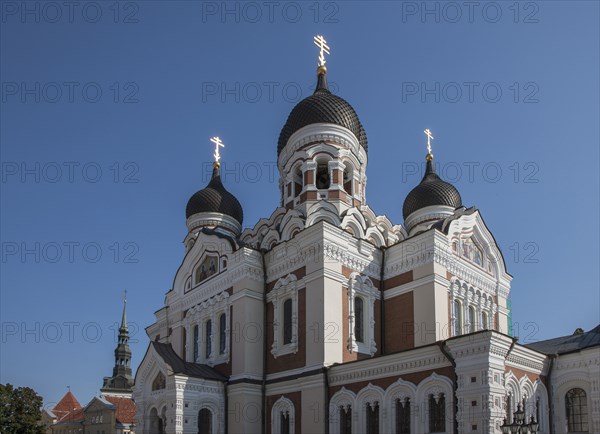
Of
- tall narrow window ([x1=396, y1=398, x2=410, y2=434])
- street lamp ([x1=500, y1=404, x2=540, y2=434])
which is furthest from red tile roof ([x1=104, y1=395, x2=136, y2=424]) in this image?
street lamp ([x1=500, y1=404, x2=540, y2=434])

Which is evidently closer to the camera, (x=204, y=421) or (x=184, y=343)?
(x=204, y=421)

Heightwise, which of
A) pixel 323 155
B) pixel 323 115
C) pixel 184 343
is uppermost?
pixel 323 115

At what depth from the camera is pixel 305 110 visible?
24234mm

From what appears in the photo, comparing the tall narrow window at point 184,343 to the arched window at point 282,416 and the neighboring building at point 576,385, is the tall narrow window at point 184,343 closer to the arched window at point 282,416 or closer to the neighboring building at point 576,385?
the arched window at point 282,416

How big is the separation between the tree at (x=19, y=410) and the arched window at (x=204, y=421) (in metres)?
11.7

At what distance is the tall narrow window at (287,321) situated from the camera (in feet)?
65.7

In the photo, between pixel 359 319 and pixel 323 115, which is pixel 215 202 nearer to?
pixel 323 115

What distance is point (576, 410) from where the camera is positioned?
16.2 m

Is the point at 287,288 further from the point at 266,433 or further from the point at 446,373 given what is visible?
the point at 446,373

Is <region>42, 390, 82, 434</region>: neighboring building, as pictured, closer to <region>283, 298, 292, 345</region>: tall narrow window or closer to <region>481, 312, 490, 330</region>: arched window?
A: <region>283, 298, 292, 345</region>: tall narrow window

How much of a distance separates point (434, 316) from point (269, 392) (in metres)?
5.55

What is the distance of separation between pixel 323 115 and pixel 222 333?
8625mm

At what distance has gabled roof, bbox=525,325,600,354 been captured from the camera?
1661 cm

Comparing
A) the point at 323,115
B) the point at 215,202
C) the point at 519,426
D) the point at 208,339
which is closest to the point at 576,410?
the point at 519,426
